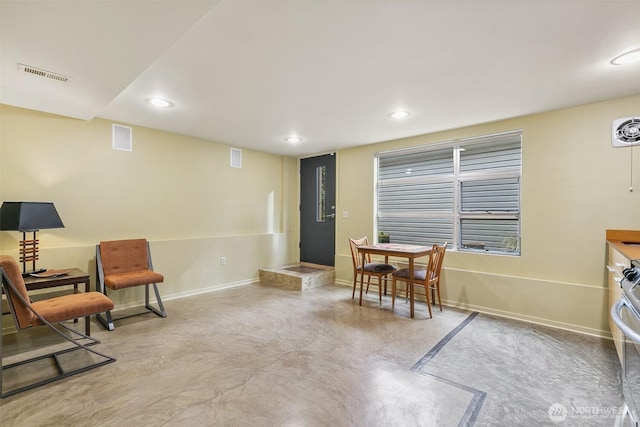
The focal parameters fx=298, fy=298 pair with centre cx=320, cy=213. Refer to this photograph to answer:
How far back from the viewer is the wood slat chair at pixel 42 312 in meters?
2.03

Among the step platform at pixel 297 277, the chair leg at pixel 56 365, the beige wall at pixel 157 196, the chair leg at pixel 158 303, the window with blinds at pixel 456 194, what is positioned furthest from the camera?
the step platform at pixel 297 277

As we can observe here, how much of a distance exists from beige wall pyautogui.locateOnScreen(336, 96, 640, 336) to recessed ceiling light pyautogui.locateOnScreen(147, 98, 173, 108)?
3.55m

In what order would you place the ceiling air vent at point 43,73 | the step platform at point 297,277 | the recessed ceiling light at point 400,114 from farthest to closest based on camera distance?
the step platform at point 297,277, the recessed ceiling light at point 400,114, the ceiling air vent at point 43,73

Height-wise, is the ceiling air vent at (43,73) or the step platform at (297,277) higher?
the ceiling air vent at (43,73)

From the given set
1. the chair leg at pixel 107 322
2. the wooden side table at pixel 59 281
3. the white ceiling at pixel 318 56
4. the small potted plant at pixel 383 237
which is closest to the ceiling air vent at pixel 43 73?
the white ceiling at pixel 318 56

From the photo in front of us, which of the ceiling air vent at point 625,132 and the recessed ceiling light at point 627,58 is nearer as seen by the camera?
the recessed ceiling light at point 627,58

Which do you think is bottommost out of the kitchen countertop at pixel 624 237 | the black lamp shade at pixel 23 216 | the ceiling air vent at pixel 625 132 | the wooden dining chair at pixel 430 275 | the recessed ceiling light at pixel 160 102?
the wooden dining chair at pixel 430 275

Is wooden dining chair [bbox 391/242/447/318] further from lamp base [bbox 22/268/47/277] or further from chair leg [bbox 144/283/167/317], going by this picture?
lamp base [bbox 22/268/47/277]

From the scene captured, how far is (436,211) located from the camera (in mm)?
4188

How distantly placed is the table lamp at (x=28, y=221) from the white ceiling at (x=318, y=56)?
3.25 ft

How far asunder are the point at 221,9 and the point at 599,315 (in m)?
4.10

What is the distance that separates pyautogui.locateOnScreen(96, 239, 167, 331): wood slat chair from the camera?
3.14 metres

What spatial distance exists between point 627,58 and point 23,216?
503 cm

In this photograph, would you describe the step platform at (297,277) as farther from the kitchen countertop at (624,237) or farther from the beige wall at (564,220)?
the kitchen countertop at (624,237)
